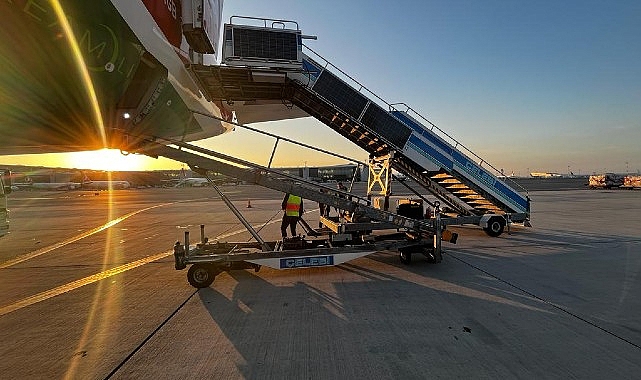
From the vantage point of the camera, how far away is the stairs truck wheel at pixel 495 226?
1080 cm

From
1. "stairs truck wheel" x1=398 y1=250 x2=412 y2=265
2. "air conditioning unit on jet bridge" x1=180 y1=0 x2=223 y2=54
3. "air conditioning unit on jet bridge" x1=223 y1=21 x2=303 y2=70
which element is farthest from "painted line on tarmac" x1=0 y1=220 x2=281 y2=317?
"stairs truck wheel" x1=398 y1=250 x2=412 y2=265

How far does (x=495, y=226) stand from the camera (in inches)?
428

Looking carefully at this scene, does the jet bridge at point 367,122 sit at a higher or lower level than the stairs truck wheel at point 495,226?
higher

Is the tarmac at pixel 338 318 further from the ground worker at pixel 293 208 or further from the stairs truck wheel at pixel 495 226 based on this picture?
the ground worker at pixel 293 208

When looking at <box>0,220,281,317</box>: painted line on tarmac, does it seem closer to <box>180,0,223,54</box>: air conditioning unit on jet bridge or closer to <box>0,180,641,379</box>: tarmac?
<box>0,180,641,379</box>: tarmac

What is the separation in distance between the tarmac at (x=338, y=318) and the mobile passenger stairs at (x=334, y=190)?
0.59m

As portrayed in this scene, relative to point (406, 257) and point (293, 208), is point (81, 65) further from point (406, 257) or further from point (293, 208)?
point (406, 257)

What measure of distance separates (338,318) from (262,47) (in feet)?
23.7

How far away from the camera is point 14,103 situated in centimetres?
587

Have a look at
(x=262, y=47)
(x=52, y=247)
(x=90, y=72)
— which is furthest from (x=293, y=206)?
(x=52, y=247)

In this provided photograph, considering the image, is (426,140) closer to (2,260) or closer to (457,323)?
(457,323)

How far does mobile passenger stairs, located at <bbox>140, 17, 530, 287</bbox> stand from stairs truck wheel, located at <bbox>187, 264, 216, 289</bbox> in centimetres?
2

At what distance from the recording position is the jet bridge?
28.4 feet

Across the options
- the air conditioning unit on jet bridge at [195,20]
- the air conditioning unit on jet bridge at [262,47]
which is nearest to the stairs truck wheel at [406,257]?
the air conditioning unit on jet bridge at [262,47]
